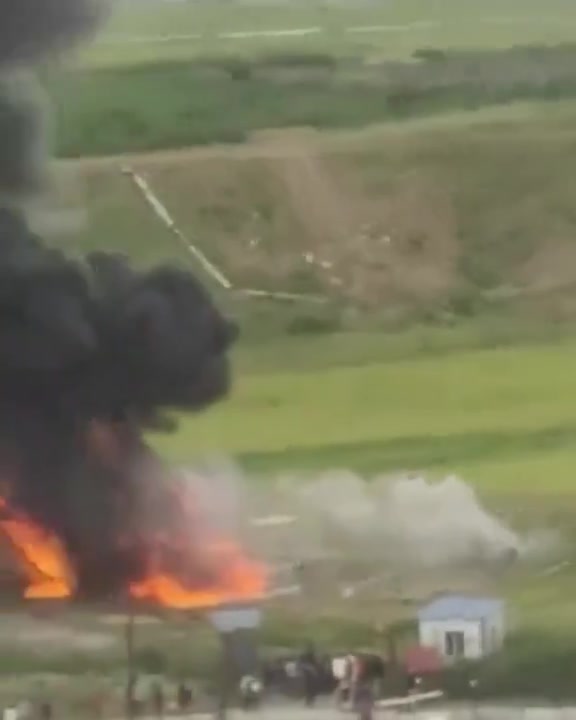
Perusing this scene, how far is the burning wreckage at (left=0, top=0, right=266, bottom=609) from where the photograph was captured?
2.55 meters

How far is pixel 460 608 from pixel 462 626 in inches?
1.2

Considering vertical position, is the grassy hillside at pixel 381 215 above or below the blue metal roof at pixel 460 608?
above

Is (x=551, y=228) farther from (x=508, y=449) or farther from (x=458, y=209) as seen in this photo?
(x=508, y=449)

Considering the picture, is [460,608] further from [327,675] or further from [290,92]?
[290,92]

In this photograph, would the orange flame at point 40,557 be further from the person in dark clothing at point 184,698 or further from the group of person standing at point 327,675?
the group of person standing at point 327,675

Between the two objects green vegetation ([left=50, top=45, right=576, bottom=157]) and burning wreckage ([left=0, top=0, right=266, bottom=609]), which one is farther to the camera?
green vegetation ([left=50, top=45, right=576, bottom=157])

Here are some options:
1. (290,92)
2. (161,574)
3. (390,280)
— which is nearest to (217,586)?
(161,574)

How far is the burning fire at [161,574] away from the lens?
8.61 ft

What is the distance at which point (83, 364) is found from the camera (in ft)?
8.39

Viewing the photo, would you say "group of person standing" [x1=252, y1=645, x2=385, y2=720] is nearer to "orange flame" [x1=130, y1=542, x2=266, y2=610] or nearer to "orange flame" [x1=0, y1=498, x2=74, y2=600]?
"orange flame" [x1=130, y1=542, x2=266, y2=610]

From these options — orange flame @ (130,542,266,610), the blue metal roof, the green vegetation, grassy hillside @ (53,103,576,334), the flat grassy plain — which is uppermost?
the flat grassy plain

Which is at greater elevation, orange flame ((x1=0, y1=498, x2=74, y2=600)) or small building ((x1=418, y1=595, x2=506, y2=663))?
orange flame ((x1=0, y1=498, x2=74, y2=600))

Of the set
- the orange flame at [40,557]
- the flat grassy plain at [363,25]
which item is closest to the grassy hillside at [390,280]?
the flat grassy plain at [363,25]

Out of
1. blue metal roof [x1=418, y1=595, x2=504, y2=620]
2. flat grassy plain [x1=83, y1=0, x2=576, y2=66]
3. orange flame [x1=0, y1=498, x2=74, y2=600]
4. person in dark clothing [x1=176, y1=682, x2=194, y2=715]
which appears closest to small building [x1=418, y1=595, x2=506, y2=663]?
blue metal roof [x1=418, y1=595, x2=504, y2=620]
